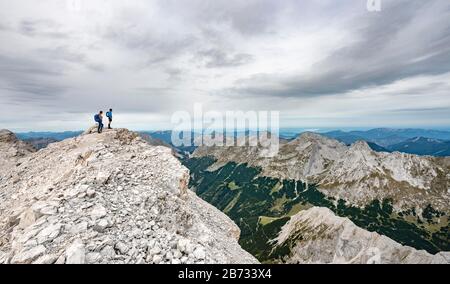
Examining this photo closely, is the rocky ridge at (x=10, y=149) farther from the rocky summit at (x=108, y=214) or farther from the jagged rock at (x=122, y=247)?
the jagged rock at (x=122, y=247)

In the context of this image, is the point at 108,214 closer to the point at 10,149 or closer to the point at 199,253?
the point at 199,253

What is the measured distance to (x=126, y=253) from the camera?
17.0m

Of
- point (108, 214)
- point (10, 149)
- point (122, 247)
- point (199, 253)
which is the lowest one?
point (199, 253)

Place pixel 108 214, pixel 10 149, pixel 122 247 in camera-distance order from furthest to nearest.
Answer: pixel 10 149 < pixel 108 214 < pixel 122 247

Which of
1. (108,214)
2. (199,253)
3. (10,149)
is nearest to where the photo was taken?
(199,253)

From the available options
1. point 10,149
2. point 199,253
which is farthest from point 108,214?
point 10,149

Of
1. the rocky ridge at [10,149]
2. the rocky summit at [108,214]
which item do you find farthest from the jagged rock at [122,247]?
the rocky ridge at [10,149]

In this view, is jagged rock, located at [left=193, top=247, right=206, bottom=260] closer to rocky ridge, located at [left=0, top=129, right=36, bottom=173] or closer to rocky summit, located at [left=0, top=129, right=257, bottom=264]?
rocky summit, located at [left=0, top=129, right=257, bottom=264]

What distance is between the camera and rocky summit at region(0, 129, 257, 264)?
16.8 meters

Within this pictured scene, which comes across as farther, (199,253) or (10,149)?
(10,149)

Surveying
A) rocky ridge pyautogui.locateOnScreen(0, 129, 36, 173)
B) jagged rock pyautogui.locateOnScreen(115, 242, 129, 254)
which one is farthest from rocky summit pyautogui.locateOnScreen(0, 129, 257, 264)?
rocky ridge pyautogui.locateOnScreen(0, 129, 36, 173)

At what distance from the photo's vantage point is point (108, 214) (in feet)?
65.9
